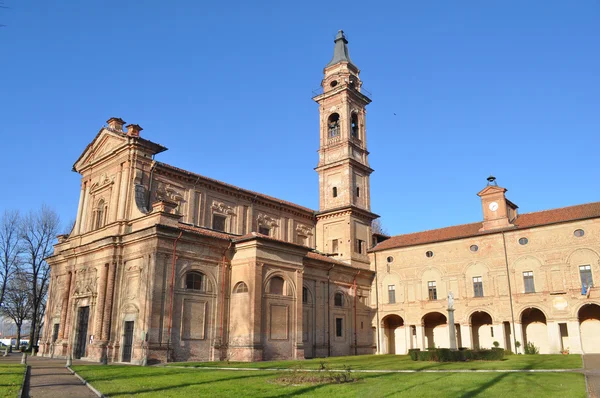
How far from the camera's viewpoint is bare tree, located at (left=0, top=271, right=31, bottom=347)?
47.2 meters

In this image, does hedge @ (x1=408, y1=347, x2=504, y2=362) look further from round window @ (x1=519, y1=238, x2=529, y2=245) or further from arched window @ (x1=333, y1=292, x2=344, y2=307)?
round window @ (x1=519, y1=238, x2=529, y2=245)

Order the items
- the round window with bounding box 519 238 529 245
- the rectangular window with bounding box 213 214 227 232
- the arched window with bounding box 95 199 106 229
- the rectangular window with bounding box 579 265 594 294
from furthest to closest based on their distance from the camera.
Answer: the round window with bounding box 519 238 529 245 < the rectangular window with bounding box 213 214 227 232 < the arched window with bounding box 95 199 106 229 < the rectangular window with bounding box 579 265 594 294

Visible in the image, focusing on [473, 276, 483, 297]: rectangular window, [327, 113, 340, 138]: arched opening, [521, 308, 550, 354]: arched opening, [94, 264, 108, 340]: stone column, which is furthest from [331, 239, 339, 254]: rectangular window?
[94, 264, 108, 340]: stone column

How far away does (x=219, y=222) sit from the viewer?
35531mm

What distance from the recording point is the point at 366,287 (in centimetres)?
4175

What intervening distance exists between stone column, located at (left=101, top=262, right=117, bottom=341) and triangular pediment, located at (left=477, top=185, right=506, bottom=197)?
27.6 m

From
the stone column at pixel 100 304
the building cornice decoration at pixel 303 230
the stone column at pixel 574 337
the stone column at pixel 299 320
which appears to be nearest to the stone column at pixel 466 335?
the stone column at pixel 574 337

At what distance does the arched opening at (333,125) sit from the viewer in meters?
44.8

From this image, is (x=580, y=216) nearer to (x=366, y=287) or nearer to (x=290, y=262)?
(x=366, y=287)

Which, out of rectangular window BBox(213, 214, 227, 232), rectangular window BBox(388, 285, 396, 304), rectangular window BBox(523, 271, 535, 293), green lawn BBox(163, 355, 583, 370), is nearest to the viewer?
green lawn BBox(163, 355, 583, 370)

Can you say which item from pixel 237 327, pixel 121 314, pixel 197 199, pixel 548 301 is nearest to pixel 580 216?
pixel 548 301

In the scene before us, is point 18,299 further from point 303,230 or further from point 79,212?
point 303,230

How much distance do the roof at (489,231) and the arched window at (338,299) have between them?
6.17m

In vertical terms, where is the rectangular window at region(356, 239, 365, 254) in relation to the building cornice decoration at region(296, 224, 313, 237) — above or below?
below
